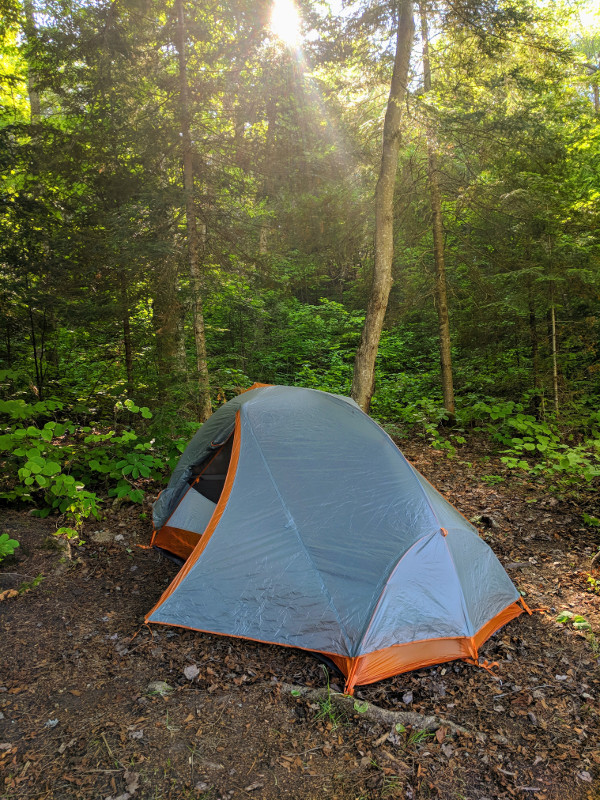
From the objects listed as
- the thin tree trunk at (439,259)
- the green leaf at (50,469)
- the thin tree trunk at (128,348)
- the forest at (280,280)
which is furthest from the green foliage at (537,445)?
the thin tree trunk at (128,348)

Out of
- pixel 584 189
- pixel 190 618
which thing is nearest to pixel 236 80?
pixel 584 189

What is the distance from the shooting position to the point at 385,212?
792 centimetres

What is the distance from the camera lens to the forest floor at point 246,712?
2.47m

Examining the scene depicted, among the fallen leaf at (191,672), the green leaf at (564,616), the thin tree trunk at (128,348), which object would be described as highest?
the thin tree trunk at (128,348)

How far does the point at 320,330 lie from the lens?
14.6 meters

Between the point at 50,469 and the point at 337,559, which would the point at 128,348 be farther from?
the point at 337,559

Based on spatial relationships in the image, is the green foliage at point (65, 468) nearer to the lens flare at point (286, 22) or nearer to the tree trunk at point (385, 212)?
the tree trunk at point (385, 212)

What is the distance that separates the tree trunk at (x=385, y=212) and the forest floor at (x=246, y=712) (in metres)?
4.66

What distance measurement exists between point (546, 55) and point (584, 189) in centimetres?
218

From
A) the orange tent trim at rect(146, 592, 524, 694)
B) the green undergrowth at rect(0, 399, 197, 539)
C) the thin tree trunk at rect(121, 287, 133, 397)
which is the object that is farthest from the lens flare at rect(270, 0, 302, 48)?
the orange tent trim at rect(146, 592, 524, 694)

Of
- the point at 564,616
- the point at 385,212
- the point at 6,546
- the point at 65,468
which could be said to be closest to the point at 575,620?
the point at 564,616

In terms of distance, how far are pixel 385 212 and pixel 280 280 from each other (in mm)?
2154

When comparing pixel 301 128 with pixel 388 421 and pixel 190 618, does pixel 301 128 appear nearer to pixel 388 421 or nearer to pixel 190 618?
pixel 388 421

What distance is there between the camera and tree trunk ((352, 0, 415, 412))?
745 cm
